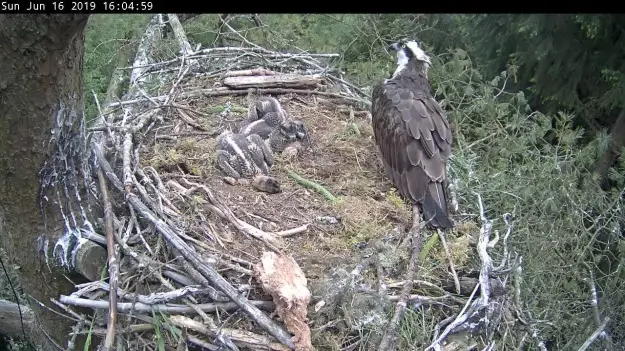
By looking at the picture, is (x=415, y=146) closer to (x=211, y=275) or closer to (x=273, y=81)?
(x=273, y=81)

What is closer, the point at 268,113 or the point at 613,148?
the point at 268,113

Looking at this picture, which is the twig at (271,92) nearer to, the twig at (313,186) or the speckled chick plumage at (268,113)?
the speckled chick plumage at (268,113)

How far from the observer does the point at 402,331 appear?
3.36 meters

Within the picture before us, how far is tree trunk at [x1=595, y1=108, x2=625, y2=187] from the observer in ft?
22.0

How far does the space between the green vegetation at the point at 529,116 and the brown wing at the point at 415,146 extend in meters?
0.34

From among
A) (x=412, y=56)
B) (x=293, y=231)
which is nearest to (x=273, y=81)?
(x=412, y=56)

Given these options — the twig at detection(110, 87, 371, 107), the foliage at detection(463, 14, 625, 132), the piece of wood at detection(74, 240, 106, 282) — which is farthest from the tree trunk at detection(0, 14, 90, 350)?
the foliage at detection(463, 14, 625, 132)

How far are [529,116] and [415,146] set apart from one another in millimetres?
1542

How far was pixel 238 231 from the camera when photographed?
403 cm

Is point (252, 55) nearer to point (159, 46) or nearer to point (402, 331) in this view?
point (159, 46)

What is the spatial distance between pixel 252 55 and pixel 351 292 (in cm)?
358

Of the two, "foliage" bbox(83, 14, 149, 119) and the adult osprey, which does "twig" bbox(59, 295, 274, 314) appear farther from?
"foliage" bbox(83, 14, 149, 119)

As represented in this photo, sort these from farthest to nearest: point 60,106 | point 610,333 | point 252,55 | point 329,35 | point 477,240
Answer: point 329,35 → point 252,55 → point 610,333 → point 477,240 → point 60,106

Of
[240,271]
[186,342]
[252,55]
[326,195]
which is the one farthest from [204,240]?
[252,55]
